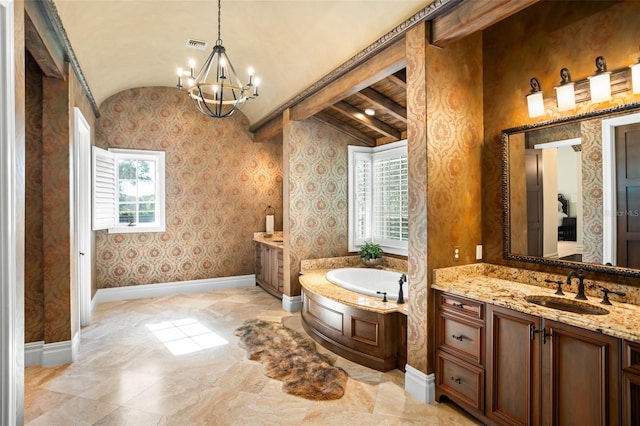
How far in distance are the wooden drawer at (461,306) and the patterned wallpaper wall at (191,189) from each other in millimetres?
4551

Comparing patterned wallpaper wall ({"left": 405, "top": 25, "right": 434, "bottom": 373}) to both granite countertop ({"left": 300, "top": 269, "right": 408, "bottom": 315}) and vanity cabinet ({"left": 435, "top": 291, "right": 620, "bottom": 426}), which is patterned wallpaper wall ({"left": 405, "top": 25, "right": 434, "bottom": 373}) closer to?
vanity cabinet ({"left": 435, "top": 291, "right": 620, "bottom": 426})

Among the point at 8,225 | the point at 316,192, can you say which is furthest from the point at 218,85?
the point at 316,192

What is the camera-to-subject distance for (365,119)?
15.5 ft

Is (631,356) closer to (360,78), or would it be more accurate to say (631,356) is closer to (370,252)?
(360,78)

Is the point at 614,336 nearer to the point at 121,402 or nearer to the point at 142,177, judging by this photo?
the point at 121,402

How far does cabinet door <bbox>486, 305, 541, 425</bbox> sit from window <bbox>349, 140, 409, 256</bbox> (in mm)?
2678

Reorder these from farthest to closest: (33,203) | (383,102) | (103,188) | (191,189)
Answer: (191,189) < (103,188) < (383,102) < (33,203)

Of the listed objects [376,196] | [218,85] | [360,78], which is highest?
[360,78]

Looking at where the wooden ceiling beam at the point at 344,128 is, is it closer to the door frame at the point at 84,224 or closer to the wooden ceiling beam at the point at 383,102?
the wooden ceiling beam at the point at 383,102

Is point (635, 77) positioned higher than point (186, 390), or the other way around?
point (635, 77)

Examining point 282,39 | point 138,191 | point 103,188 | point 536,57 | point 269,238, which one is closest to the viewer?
point 536,57

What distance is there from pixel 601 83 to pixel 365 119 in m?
2.76

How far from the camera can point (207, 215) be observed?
→ 20.6 feet

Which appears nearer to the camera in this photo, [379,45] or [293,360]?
[379,45]
